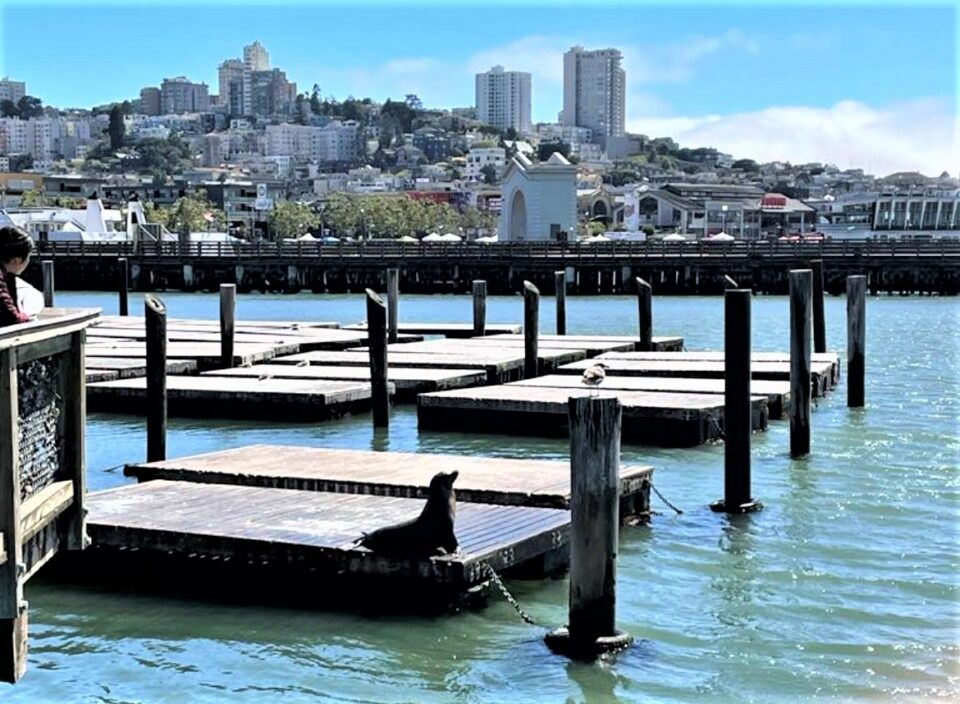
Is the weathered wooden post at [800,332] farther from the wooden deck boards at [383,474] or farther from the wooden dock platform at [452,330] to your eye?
the wooden dock platform at [452,330]

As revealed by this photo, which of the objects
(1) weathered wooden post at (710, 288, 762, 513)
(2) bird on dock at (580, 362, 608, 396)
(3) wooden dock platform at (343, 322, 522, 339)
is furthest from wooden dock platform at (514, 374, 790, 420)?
(3) wooden dock platform at (343, 322, 522, 339)

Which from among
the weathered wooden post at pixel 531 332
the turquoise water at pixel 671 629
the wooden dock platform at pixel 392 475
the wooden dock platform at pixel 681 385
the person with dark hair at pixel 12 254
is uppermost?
the person with dark hair at pixel 12 254

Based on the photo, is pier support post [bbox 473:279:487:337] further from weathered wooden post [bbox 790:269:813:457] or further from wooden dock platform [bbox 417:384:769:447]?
weathered wooden post [bbox 790:269:813:457]

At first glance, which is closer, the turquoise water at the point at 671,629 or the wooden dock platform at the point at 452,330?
the turquoise water at the point at 671,629

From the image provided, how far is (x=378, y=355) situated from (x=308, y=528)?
29.4 ft

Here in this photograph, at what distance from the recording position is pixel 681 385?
70.9ft

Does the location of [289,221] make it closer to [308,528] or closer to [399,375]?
[399,375]

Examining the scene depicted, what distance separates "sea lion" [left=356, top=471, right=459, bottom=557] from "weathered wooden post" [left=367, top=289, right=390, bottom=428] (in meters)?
9.37

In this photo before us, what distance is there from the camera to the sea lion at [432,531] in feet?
32.8

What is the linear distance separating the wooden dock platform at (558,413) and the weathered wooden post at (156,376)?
5410mm

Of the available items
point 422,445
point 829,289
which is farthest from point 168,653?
point 829,289

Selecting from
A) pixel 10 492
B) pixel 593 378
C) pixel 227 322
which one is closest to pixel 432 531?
pixel 10 492

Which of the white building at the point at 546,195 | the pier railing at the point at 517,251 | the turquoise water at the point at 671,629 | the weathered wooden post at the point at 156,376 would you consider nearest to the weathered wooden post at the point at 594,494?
the turquoise water at the point at 671,629

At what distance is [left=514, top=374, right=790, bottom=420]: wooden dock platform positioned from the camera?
2069cm
